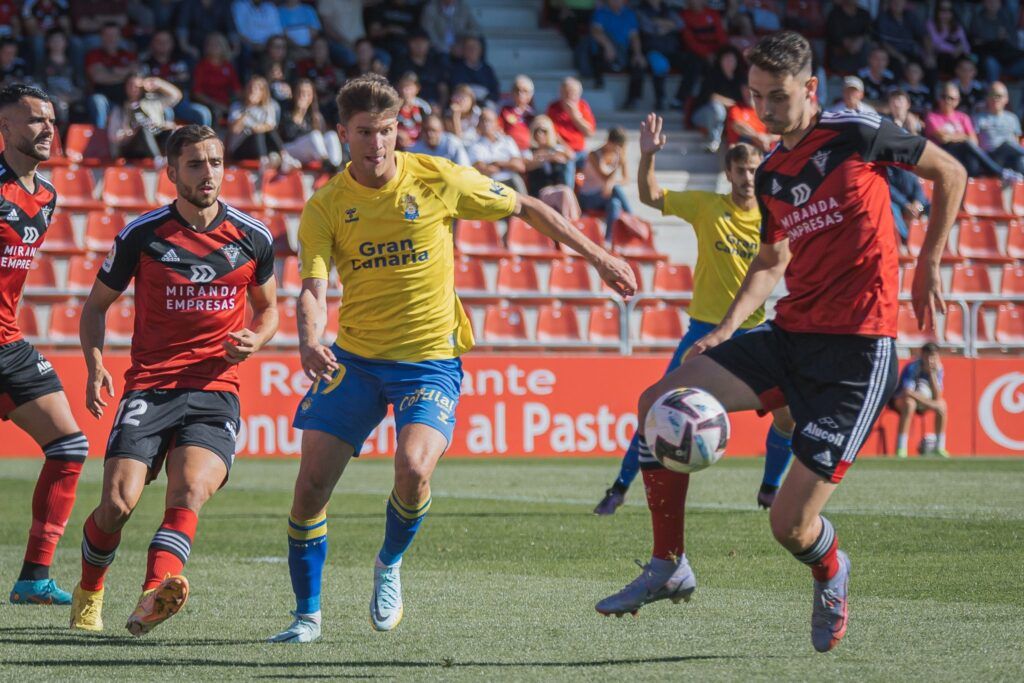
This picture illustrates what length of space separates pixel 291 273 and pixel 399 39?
16.9ft

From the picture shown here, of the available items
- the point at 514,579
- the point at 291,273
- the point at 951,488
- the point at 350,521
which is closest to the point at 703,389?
the point at 514,579

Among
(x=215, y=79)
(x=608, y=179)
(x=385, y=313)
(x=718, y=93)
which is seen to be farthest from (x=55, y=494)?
(x=718, y=93)

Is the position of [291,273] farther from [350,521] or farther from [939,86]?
[939,86]

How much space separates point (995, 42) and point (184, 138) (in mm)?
21824

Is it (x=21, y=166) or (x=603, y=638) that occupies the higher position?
(x=21, y=166)

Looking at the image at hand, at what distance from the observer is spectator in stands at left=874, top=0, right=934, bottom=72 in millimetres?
24531

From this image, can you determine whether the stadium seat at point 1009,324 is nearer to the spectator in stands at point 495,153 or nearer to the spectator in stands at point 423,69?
the spectator in stands at point 495,153

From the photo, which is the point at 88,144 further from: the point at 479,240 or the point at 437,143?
the point at 479,240

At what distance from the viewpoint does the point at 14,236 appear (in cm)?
768

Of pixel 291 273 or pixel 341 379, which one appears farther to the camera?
pixel 291 273

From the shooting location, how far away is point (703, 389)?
19.1 ft

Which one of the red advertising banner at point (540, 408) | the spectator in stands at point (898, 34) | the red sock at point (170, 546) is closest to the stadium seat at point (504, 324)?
the red advertising banner at point (540, 408)

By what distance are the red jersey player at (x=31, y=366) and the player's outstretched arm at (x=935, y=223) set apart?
4.48 meters

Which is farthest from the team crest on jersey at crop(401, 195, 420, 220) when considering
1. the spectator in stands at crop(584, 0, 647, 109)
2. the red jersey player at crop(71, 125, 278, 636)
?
the spectator in stands at crop(584, 0, 647, 109)
